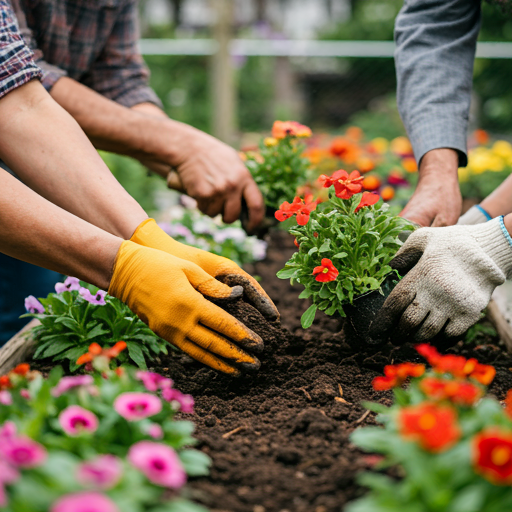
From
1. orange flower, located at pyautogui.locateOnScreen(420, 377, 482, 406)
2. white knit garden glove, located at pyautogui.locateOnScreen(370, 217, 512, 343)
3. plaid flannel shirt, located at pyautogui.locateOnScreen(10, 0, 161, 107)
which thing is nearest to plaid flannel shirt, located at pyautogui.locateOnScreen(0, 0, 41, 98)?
plaid flannel shirt, located at pyautogui.locateOnScreen(10, 0, 161, 107)

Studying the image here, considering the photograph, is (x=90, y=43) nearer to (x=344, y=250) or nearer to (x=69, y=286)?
(x=69, y=286)

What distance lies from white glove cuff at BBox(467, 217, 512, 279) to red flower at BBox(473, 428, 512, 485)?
101cm

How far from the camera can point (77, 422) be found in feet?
3.08

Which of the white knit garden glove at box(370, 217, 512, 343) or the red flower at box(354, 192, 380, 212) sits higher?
the red flower at box(354, 192, 380, 212)

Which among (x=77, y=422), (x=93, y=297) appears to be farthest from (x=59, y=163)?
(x=77, y=422)

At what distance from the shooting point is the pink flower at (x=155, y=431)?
96cm

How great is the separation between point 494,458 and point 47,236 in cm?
130

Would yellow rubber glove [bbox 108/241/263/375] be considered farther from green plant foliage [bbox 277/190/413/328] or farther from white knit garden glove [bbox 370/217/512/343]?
white knit garden glove [bbox 370/217/512/343]

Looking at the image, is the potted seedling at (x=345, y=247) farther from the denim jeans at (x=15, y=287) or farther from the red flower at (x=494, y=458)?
the denim jeans at (x=15, y=287)

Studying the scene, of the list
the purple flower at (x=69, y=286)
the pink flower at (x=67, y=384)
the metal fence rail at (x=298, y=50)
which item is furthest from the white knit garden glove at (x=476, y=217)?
the metal fence rail at (x=298, y=50)

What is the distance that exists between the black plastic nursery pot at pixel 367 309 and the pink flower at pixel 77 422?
39.6 inches

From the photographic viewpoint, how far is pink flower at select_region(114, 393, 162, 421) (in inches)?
36.6

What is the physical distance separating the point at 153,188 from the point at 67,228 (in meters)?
4.12

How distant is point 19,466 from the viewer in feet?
2.63
